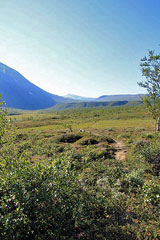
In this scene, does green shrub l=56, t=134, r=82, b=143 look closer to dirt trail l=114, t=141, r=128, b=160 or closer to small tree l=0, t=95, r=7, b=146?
dirt trail l=114, t=141, r=128, b=160

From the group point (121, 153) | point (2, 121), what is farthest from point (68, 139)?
point (2, 121)

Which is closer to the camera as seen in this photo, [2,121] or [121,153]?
[2,121]

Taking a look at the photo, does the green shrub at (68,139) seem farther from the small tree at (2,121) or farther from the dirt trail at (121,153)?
the small tree at (2,121)

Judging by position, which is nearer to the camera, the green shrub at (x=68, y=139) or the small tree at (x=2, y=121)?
the small tree at (x=2, y=121)

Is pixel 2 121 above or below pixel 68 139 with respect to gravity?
above

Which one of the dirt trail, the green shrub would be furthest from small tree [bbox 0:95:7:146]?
the green shrub

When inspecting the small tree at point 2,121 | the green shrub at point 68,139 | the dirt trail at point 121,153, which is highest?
the small tree at point 2,121

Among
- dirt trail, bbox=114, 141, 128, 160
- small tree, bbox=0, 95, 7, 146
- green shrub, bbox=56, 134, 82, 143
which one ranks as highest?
small tree, bbox=0, 95, 7, 146

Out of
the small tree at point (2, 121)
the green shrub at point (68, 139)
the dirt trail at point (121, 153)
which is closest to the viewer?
the small tree at point (2, 121)

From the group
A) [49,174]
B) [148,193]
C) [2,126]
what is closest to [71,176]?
[49,174]

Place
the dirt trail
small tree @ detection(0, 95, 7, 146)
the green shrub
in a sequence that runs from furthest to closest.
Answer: the green shrub → the dirt trail → small tree @ detection(0, 95, 7, 146)

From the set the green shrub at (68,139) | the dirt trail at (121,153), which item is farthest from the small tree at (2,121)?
the green shrub at (68,139)

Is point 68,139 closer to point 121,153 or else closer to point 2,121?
point 121,153

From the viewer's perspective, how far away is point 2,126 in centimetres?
1002
